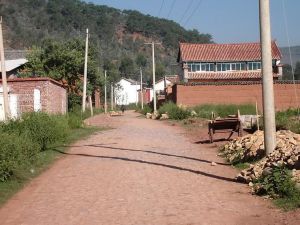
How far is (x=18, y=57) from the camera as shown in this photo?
49.6 meters

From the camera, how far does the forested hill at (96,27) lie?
10619 cm

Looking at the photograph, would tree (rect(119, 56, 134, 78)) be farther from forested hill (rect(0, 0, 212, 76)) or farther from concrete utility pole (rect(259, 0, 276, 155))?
concrete utility pole (rect(259, 0, 276, 155))

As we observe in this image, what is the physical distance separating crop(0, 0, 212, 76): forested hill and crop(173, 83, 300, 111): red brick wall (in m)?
56.3

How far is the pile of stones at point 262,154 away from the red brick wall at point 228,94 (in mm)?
29588

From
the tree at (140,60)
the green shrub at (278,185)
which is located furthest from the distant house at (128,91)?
the green shrub at (278,185)

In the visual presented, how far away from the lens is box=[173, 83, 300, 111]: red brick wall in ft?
144

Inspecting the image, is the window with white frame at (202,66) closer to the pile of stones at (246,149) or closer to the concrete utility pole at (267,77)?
the pile of stones at (246,149)

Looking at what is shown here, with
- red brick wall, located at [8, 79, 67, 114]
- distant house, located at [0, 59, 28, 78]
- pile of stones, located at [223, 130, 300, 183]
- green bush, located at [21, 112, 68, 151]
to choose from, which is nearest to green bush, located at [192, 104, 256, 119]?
red brick wall, located at [8, 79, 67, 114]

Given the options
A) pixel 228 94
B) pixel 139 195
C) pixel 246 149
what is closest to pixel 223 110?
pixel 228 94

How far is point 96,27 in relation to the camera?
140125 mm

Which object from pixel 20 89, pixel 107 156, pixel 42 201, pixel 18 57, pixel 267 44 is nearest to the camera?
pixel 42 201

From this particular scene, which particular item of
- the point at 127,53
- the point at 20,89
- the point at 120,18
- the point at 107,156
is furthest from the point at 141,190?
the point at 120,18

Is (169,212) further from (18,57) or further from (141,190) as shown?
(18,57)

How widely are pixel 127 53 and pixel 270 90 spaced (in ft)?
455
